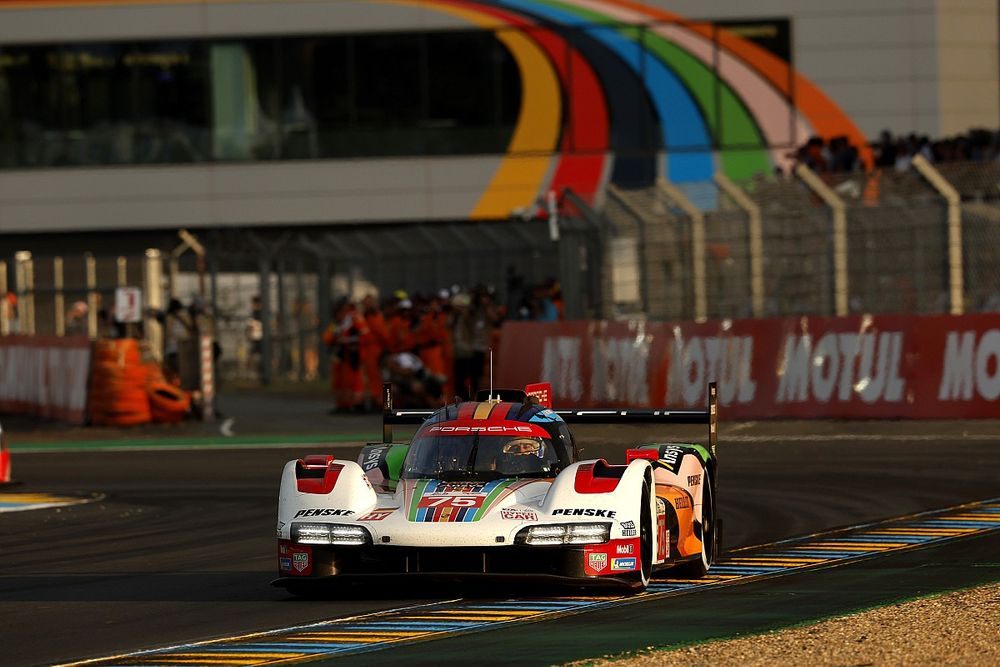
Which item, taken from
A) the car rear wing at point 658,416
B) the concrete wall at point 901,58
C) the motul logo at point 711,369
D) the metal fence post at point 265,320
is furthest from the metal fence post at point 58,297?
the car rear wing at point 658,416

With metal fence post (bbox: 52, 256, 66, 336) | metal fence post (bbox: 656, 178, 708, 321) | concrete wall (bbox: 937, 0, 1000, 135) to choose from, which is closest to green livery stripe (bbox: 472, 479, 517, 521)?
metal fence post (bbox: 656, 178, 708, 321)

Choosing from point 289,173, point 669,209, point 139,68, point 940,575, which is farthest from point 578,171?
point 940,575

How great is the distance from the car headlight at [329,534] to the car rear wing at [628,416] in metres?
1.48

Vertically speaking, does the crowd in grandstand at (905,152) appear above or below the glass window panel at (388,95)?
below

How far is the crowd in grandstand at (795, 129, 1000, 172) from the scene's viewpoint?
27031 millimetres

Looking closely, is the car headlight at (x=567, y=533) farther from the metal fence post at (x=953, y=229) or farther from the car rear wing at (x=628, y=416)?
the metal fence post at (x=953, y=229)

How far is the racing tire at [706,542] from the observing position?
452 inches

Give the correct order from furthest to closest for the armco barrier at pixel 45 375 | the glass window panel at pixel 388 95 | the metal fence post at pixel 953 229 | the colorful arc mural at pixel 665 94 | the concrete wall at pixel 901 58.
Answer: the glass window panel at pixel 388 95
the colorful arc mural at pixel 665 94
the concrete wall at pixel 901 58
the armco barrier at pixel 45 375
the metal fence post at pixel 953 229

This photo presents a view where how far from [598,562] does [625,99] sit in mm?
34184

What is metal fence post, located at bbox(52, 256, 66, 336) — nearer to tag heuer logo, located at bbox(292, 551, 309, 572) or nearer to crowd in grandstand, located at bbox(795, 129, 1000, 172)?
crowd in grandstand, located at bbox(795, 129, 1000, 172)

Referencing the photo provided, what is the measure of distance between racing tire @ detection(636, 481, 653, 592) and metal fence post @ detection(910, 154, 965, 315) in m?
13.1

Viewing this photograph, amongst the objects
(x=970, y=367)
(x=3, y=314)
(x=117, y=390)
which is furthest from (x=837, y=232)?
(x=3, y=314)

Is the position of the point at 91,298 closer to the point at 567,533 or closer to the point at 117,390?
the point at 117,390

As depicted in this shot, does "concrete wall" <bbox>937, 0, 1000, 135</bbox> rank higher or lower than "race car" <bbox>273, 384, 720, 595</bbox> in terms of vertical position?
higher
